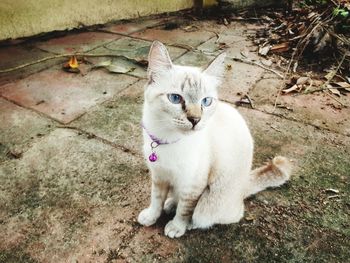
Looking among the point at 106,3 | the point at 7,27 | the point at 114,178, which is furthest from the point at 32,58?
the point at 114,178

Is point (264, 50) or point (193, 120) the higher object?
point (193, 120)

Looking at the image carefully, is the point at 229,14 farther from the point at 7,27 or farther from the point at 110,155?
the point at 110,155

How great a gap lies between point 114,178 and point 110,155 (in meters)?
0.26

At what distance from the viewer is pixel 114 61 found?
3.82 meters

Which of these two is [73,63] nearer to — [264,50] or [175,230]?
[264,50]

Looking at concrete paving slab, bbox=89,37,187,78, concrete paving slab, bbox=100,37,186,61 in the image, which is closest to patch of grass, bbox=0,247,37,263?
concrete paving slab, bbox=89,37,187,78

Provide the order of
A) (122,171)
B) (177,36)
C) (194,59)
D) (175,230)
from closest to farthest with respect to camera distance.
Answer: (175,230) → (122,171) → (194,59) → (177,36)

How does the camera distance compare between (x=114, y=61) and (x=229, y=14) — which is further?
(x=229, y=14)

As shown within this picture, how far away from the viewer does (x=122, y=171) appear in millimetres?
2287

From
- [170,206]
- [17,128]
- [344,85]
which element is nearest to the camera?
[170,206]

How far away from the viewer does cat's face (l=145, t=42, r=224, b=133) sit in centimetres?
153

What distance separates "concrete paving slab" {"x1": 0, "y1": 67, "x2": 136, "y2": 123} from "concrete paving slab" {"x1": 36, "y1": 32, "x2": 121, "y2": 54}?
545mm

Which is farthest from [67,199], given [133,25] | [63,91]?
[133,25]

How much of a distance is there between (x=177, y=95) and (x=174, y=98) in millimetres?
20
